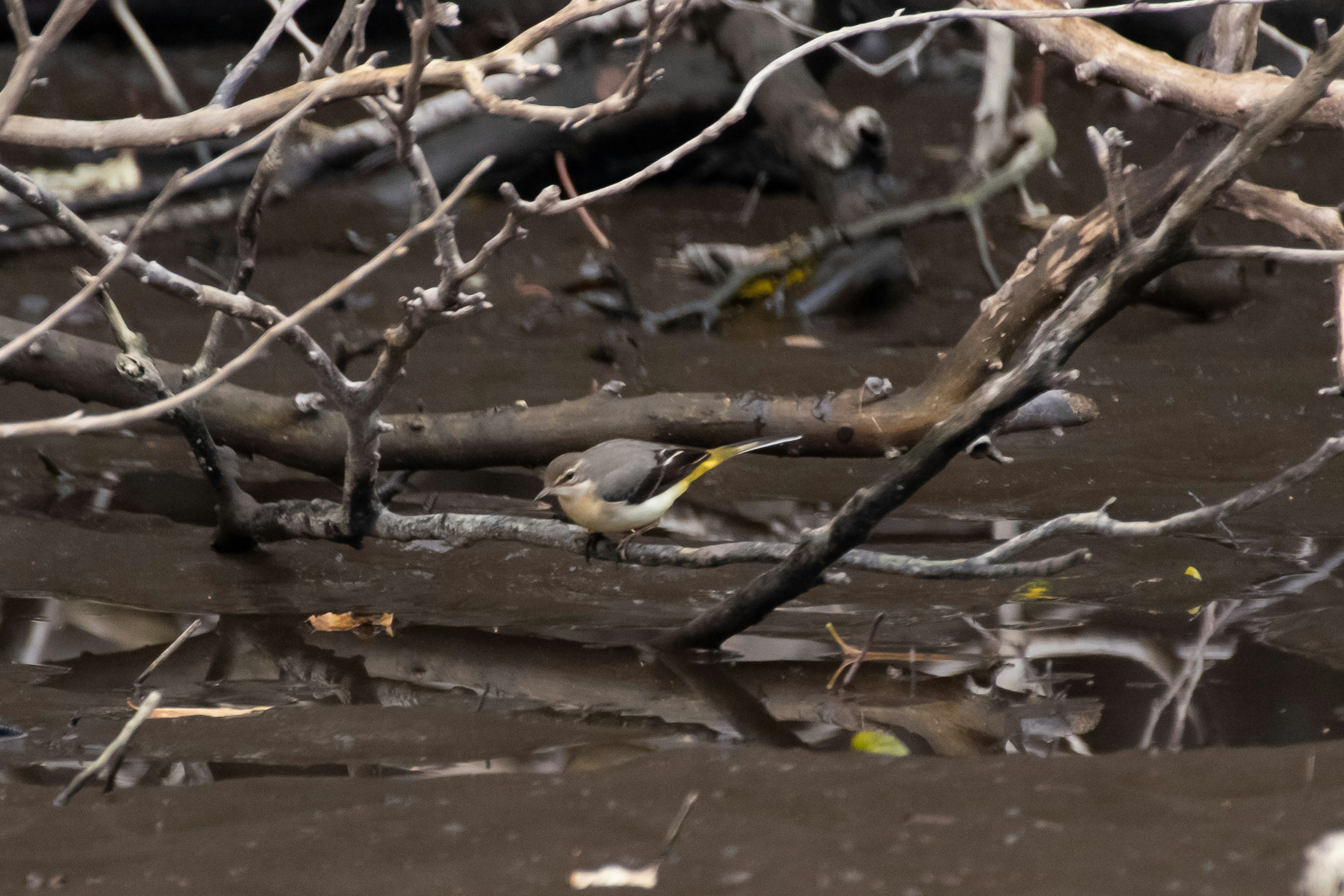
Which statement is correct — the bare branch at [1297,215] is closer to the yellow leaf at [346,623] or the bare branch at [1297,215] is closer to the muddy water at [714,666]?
the muddy water at [714,666]

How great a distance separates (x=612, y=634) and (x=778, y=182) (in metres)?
6.30

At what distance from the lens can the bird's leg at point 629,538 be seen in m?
3.80

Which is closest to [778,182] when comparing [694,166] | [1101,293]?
[694,166]

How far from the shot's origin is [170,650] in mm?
3148

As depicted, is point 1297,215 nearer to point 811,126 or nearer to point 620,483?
point 620,483

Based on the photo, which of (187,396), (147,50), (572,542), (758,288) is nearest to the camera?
(187,396)

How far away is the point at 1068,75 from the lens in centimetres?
1188

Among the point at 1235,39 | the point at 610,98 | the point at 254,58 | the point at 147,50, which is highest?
the point at 147,50

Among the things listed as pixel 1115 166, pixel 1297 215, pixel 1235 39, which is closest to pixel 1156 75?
pixel 1235 39

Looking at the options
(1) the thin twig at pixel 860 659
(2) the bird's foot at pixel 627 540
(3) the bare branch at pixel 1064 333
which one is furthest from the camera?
(2) the bird's foot at pixel 627 540

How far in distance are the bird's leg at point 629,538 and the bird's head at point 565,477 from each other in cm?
22

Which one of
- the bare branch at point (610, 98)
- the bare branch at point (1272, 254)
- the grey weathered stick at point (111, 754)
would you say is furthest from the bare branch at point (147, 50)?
the bare branch at point (1272, 254)

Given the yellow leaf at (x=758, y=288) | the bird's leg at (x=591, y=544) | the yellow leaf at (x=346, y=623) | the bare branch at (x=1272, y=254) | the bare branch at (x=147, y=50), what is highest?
the bare branch at (x=147, y=50)

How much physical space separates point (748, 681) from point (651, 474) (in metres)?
0.76
